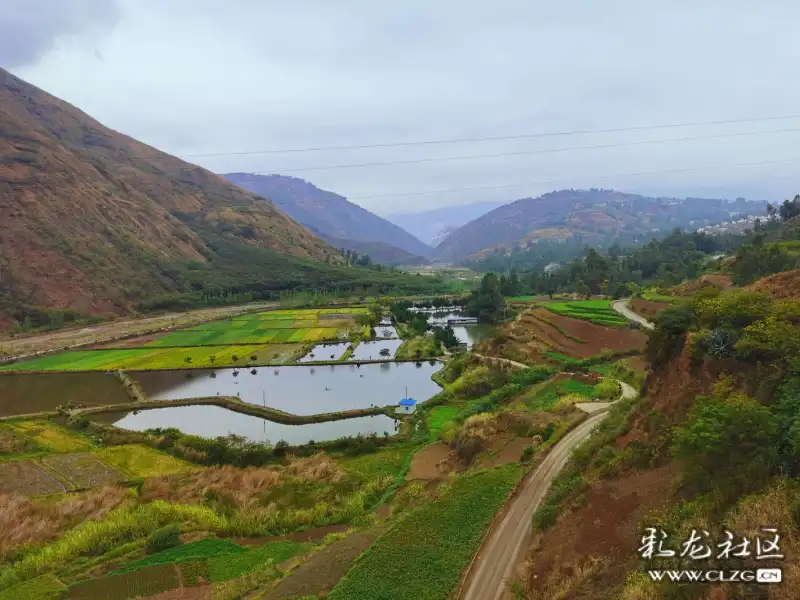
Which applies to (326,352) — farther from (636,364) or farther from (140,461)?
(636,364)

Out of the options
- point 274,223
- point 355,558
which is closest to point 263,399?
point 355,558

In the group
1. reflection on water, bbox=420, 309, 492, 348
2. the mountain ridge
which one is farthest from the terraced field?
the mountain ridge

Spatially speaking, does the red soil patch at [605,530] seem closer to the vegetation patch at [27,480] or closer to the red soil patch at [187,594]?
the red soil patch at [187,594]

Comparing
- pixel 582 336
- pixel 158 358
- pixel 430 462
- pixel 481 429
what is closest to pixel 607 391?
pixel 481 429

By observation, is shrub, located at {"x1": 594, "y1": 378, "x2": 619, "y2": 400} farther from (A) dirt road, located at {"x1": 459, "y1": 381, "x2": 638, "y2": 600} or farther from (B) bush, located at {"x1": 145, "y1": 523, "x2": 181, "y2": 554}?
(B) bush, located at {"x1": 145, "y1": 523, "x2": 181, "y2": 554}

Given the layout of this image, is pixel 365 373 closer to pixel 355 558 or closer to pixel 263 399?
pixel 263 399

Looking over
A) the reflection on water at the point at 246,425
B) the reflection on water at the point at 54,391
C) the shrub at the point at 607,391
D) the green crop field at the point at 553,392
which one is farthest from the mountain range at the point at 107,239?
the shrub at the point at 607,391
